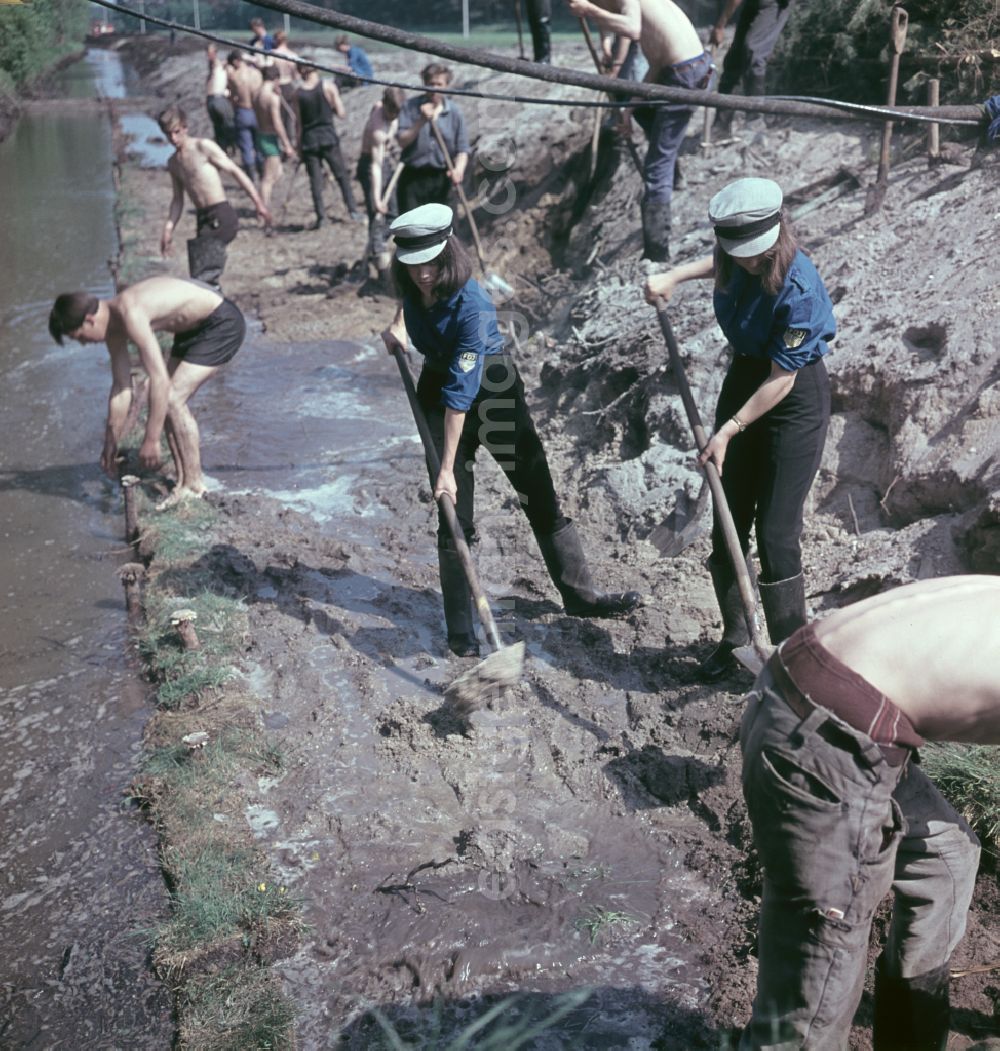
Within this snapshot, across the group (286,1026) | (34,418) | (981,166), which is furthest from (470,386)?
(34,418)

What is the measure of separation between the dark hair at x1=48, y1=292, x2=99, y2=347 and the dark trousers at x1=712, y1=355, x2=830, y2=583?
11.9 ft

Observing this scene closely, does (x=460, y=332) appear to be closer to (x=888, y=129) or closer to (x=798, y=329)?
(x=798, y=329)

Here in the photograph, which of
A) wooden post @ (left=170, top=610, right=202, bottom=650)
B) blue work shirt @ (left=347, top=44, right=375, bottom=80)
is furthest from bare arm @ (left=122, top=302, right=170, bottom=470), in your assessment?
blue work shirt @ (left=347, top=44, right=375, bottom=80)

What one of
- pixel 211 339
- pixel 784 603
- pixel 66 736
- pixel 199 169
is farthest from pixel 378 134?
pixel 784 603

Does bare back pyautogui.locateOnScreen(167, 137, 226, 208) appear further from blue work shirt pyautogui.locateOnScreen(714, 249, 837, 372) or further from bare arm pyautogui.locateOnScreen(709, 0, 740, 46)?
blue work shirt pyautogui.locateOnScreen(714, 249, 837, 372)

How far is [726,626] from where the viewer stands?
445 centimetres

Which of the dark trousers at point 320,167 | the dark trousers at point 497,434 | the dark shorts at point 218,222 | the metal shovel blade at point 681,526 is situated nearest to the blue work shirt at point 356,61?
the dark trousers at point 320,167

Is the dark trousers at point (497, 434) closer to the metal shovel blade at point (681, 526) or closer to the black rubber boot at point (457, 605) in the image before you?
the black rubber boot at point (457, 605)

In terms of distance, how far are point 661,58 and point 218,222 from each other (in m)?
3.58

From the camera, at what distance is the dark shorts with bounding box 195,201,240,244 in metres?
8.46

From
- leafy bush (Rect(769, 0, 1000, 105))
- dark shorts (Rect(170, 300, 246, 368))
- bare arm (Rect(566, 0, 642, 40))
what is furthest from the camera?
leafy bush (Rect(769, 0, 1000, 105))

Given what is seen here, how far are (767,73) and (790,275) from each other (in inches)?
270

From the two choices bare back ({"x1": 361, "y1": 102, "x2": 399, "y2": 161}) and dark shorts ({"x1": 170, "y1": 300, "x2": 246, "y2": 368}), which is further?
bare back ({"x1": 361, "y1": 102, "x2": 399, "y2": 161})

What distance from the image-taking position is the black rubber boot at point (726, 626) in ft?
14.3
